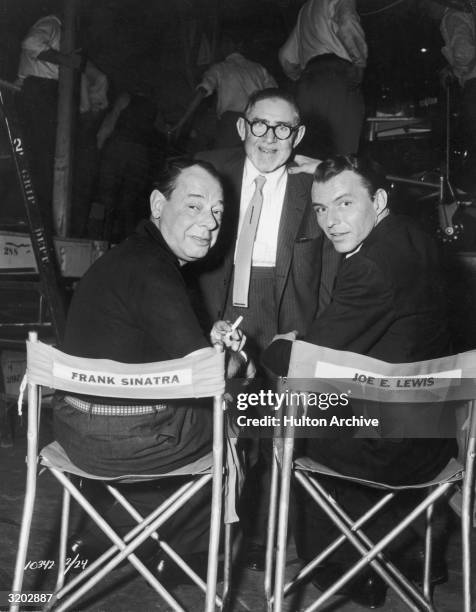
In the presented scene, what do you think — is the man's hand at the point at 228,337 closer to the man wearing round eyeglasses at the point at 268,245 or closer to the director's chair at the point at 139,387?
the director's chair at the point at 139,387

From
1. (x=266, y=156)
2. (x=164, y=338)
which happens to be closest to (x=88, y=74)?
(x=266, y=156)

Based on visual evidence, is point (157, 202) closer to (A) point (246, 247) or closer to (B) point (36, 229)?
(A) point (246, 247)

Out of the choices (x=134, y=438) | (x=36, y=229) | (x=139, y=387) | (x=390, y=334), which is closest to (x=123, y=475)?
(x=134, y=438)

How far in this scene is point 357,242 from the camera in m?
2.20

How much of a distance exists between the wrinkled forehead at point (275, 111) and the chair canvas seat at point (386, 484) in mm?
1386

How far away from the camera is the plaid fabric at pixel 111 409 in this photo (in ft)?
5.88

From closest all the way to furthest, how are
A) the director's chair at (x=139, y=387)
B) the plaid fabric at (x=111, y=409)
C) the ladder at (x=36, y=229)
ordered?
the director's chair at (x=139, y=387) < the plaid fabric at (x=111, y=409) < the ladder at (x=36, y=229)

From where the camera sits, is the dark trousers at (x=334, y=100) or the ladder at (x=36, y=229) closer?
the ladder at (x=36, y=229)

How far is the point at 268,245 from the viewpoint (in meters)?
2.67

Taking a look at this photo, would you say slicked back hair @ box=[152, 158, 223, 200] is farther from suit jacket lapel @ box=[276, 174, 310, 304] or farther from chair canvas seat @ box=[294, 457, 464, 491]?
chair canvas seat @ box=[294, 457, 464, 491]

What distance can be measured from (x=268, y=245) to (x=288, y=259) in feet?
0.35

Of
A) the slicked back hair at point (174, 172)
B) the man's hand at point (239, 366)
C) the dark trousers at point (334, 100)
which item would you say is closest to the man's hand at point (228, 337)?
the man's hand at point (239, 366)

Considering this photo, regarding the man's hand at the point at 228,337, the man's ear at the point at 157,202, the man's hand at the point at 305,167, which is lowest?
the man's hand at the point at 228,337

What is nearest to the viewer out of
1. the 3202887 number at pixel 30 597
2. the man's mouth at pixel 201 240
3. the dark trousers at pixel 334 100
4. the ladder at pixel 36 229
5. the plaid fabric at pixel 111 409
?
the 3202887 number at pixel 30 597
